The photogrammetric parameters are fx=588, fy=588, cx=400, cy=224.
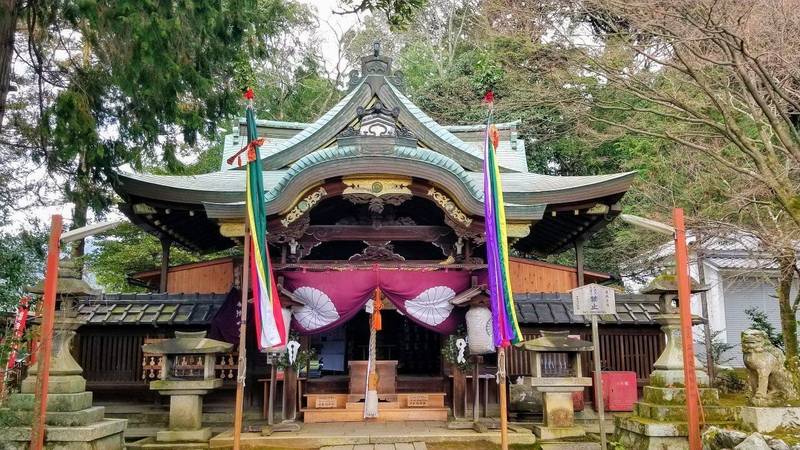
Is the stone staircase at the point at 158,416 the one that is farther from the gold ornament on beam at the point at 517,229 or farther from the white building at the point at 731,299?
the white building at the point at 731,299

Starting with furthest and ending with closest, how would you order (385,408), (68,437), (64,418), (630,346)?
(630,346) < (385,408) < (64,418) < (68,437)

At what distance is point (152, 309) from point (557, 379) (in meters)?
6.73

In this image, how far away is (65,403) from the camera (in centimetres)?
733

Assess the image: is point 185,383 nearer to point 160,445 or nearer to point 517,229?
point 160,445

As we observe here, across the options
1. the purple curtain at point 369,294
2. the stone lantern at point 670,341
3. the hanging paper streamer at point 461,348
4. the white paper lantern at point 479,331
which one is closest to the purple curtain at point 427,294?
the purple curtain at point 369,294

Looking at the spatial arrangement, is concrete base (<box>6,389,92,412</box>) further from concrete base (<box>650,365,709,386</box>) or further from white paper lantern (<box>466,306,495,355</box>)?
concrete base (<box>650,365,709,386</box>)

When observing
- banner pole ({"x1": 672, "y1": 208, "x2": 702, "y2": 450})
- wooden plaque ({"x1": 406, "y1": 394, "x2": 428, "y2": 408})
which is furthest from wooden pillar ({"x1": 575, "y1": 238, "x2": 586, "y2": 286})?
banner pole ({"x1": 672, "y1": 208, "x2": 702, "y2": 450})

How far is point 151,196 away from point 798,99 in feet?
36.3

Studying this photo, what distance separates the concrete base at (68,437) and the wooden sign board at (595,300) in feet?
20.5

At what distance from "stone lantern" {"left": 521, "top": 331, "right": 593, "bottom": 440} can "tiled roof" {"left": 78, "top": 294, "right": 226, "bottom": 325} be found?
5392 millimetres

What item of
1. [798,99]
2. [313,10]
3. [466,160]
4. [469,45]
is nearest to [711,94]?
[798,99]

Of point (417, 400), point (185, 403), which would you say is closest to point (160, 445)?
point (185, 403)

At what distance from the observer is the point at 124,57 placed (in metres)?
6.60

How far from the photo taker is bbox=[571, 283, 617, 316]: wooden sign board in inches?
283
